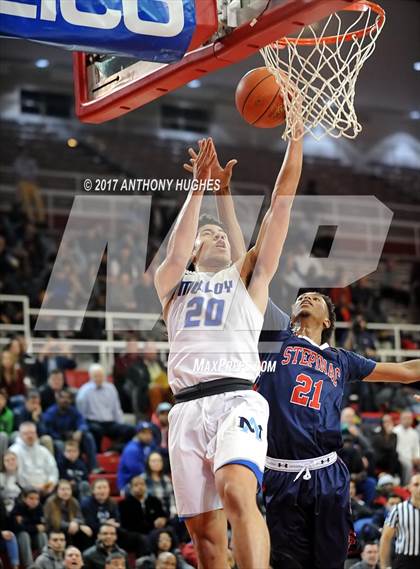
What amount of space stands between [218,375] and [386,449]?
685 cm

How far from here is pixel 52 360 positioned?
11.9 m

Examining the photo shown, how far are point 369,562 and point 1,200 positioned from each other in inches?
435

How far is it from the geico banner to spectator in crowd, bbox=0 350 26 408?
6690mm

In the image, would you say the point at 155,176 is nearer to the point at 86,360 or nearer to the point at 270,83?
the point at 86,360

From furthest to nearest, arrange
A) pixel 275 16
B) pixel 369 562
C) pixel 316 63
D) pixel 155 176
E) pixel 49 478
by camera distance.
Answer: pixel 155 176, pixel 49 478, pixel 369 562, pixel 316 63, pixel 275 16

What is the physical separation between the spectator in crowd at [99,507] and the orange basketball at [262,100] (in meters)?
4.89

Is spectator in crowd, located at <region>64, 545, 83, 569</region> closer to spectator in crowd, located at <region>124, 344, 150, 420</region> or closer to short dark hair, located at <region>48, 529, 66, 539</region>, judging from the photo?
short dark hair, located at <region>48, 529, 66, 539</region>

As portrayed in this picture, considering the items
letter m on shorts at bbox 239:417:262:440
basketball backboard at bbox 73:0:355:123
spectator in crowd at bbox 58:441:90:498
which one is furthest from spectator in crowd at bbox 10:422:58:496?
letter m on shorts at bbox 239:417:262:440

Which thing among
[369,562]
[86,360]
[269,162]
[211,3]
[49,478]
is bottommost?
[369,562]

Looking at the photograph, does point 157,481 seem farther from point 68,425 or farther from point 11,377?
point 11,377

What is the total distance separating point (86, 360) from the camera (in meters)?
13.1

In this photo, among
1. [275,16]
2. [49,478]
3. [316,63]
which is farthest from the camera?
[49,478]

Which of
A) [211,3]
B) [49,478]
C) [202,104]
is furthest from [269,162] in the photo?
[211,3]

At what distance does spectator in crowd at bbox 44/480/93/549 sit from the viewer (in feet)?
29.4
